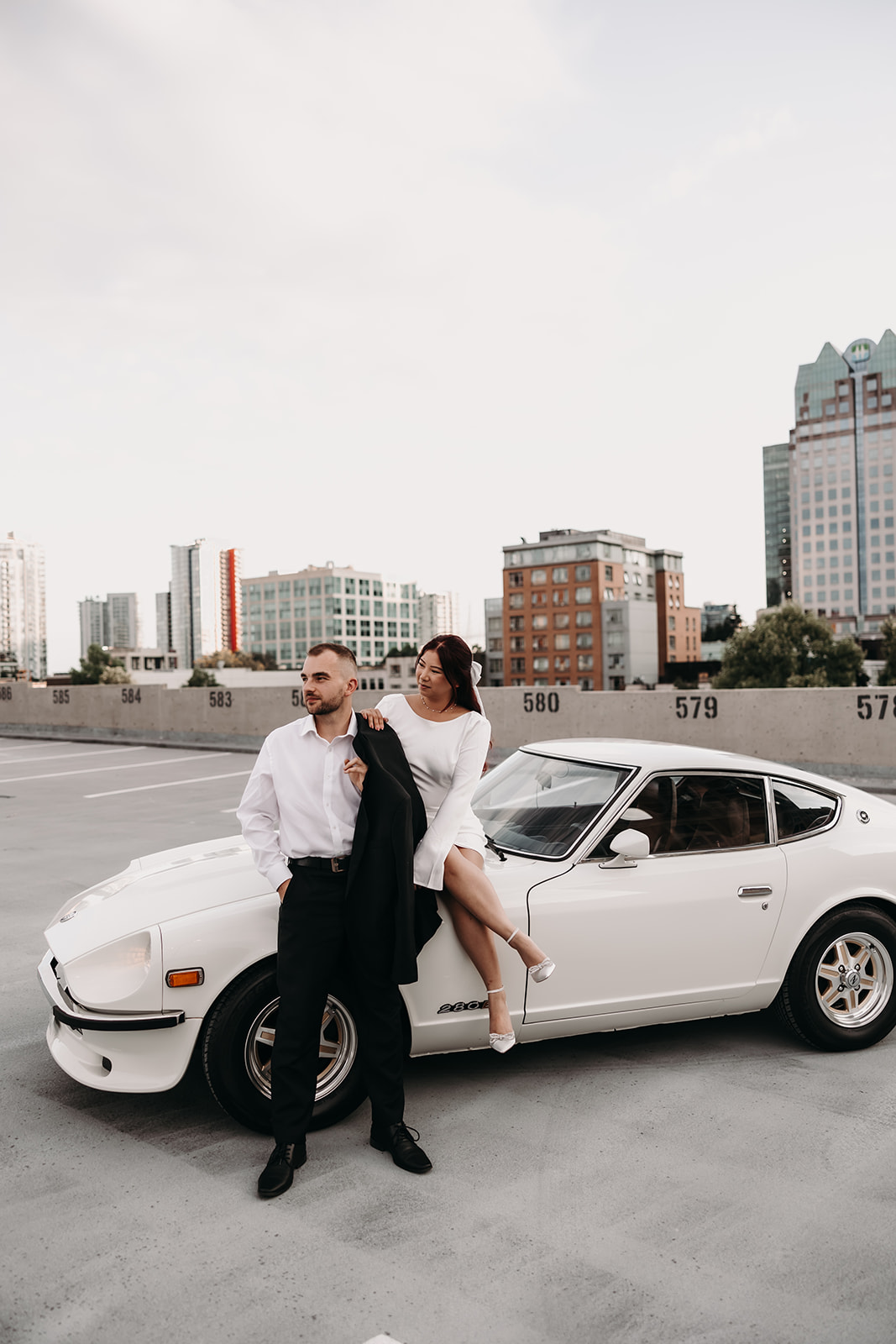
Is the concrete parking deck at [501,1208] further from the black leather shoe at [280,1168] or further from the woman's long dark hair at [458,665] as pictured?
the woman's long dark hair at [458,665]

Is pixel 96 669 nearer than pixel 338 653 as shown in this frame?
No

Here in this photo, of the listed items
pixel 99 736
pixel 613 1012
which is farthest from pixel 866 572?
pixel 613 1012

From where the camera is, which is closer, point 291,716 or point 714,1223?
point 714,1223

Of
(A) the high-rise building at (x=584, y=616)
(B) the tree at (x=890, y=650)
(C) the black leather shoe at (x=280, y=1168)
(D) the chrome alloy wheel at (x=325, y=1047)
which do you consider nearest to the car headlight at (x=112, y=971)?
(D) the chrome alloy wheel at (x=325, y=1047)

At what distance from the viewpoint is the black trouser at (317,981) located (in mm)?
3305

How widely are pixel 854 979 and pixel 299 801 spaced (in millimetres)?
2867

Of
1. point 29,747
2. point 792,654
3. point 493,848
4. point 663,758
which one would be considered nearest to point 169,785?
point 29,747

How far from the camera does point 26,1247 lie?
2902mm

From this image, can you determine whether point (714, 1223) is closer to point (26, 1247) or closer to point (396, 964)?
point (396, 964)

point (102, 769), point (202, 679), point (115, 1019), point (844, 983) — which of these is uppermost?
point (115, 1019)

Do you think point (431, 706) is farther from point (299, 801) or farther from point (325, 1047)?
point (325, 1047)

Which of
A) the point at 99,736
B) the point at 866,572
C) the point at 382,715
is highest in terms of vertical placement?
the point at 866,572

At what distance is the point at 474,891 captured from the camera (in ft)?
12.0

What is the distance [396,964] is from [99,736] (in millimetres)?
23688
